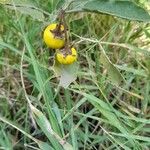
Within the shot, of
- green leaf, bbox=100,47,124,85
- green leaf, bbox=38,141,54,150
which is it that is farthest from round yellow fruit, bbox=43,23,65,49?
green leaf, bbox=38,141,54,150

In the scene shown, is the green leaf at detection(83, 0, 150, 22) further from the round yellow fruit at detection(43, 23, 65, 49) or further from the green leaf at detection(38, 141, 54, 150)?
the green leaf at detection(38, 141, 54, 150)

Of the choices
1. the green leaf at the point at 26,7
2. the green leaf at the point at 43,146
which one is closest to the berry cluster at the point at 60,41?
the green leaf at the point at 26,7

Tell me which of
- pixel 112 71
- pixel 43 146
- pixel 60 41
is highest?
pixel 60 41

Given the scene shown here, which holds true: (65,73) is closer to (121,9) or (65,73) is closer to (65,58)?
(65,58)

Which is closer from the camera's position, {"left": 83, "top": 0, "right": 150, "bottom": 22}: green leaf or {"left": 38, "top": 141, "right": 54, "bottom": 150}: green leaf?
{"left": 83, "top": 0, "right": 150, "bottom": 22}: green leaf

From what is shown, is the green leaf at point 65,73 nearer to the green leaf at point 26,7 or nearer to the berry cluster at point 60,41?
the berry cluster at point 60,41

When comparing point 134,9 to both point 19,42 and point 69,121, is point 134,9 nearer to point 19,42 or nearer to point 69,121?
point 69,121

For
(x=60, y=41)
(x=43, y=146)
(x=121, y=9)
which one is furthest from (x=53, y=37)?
(x=43, y=146)
